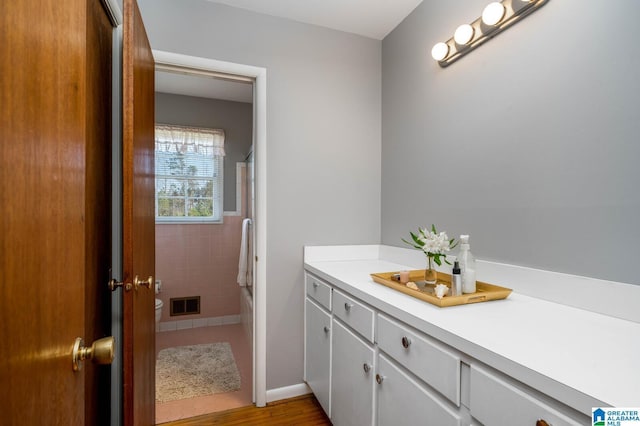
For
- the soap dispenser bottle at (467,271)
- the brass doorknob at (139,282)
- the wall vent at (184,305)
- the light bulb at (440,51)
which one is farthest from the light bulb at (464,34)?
the wall vent at (184,305)

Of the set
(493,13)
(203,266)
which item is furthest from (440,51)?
(203,266)

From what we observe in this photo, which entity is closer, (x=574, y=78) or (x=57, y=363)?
(x=57, y=363)

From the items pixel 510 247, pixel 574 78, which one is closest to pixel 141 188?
pixel 510 247

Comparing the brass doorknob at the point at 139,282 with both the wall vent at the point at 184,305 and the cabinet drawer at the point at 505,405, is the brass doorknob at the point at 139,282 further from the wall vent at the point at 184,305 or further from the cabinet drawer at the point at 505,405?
the wall vent at the point at 184,305

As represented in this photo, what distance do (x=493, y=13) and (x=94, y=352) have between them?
1893mm

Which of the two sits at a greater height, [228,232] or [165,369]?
[228,232]

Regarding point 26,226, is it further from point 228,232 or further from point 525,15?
point 228,232

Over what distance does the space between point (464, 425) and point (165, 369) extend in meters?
2.36

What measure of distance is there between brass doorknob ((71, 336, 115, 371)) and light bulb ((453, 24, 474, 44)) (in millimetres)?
1874

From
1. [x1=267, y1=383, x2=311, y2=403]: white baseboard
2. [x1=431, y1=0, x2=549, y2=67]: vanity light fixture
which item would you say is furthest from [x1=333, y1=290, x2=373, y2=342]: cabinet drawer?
[x1=431, y1=0, x2=549, y2=67]: vanity light fixture

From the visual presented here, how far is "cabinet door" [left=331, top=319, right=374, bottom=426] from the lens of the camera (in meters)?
1.37

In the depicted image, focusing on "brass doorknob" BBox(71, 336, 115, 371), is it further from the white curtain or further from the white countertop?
the white curtain

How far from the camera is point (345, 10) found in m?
2.03

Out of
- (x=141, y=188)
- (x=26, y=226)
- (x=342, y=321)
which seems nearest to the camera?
(x=26, y=226)
